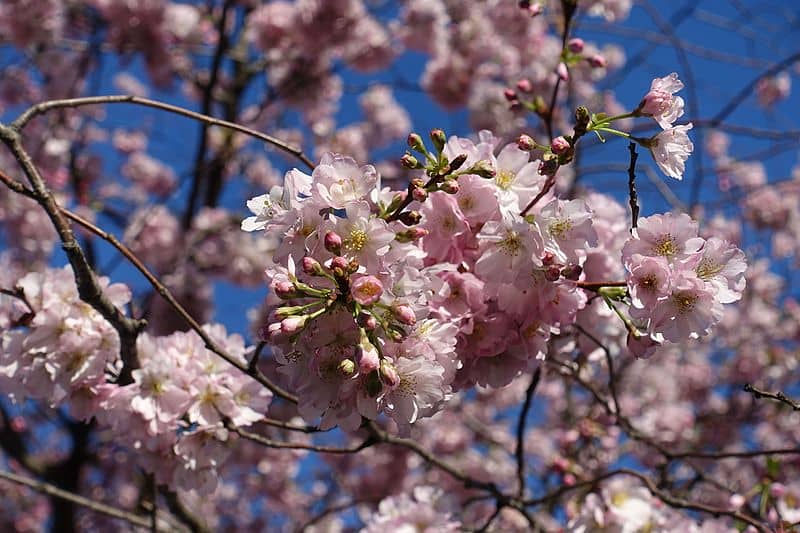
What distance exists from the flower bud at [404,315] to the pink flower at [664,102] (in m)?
0.68

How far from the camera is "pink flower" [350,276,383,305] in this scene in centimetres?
124

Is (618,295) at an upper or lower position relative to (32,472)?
lower

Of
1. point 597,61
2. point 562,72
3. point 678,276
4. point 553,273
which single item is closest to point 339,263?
point 553,273

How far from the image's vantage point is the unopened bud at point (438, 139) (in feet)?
4.54

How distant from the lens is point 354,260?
1.26 m

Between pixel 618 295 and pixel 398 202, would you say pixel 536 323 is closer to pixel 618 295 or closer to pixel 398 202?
pixel 618 295

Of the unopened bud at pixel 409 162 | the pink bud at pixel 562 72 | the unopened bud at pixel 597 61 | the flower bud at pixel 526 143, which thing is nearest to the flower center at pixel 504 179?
the flower bud at pixel 526 143

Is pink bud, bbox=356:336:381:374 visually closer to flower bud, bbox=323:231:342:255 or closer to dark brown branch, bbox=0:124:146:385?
flower bud, bbox=323:231:342:255

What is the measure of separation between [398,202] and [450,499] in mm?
1697

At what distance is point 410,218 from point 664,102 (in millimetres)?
599

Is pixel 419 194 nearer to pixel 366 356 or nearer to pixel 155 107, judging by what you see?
pixel 366 356

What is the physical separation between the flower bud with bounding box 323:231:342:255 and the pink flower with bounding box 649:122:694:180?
0.70 m

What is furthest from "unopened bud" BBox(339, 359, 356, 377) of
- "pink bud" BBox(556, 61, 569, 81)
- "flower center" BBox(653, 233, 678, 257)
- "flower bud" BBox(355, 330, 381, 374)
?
"pink bud" BBox(556, 61, 569, 81)

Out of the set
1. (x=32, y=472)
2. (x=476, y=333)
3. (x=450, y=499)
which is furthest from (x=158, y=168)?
(x=476, y=333)
